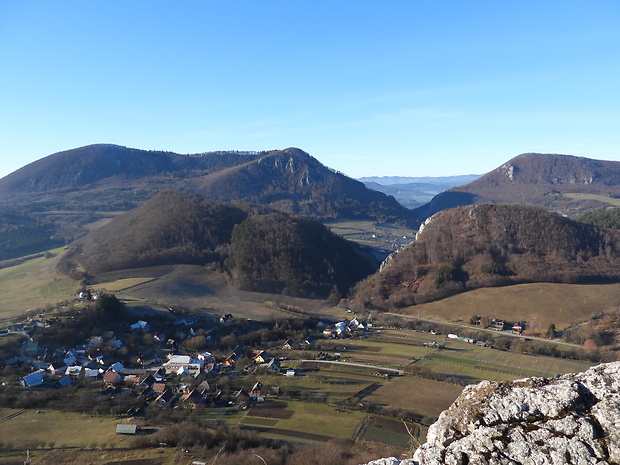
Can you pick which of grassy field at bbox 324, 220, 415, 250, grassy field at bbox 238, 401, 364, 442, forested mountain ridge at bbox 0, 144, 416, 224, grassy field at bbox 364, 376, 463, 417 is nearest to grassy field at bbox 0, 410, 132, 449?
grassy field at bbox 238, 401, 364, 442

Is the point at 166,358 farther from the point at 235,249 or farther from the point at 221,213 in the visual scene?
the point at 221,213

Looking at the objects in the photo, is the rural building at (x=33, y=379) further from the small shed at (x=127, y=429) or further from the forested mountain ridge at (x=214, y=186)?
the forested mountain ridge at (x=214, y=186)

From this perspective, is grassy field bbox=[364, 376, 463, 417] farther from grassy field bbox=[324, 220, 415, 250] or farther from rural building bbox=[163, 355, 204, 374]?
grassy field bbox=[324, 220, 415, 250]

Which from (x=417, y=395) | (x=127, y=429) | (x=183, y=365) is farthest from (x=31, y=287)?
(x=417, y=395)

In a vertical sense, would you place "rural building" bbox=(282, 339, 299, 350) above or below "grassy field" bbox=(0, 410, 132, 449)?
below

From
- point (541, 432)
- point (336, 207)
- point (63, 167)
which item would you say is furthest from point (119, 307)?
point (63, 167)

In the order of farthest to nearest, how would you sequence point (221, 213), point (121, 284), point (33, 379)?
point (221, 213) → point (121, 284) → point (33, 379)
